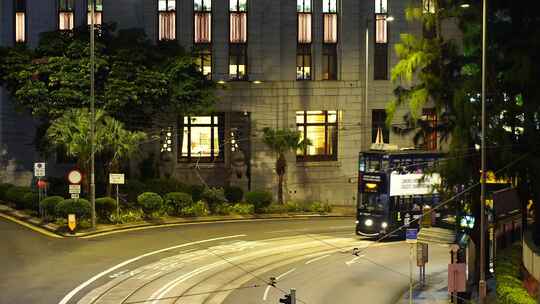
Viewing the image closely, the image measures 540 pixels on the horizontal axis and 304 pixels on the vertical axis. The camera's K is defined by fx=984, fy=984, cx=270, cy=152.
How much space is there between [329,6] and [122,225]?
23251mm

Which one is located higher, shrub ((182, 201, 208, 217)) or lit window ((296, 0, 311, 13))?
lit window ((296, 0, 311, 13))

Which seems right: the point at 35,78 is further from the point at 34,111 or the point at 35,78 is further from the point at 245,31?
the point at 245,31

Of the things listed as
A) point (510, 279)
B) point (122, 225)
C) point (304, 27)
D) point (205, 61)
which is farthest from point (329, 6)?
point (510, 279)

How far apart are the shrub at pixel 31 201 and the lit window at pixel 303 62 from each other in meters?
20.0

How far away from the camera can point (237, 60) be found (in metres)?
64.9

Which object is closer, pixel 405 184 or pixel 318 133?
pixel 405 184

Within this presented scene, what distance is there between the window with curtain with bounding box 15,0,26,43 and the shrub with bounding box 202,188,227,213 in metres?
16.9

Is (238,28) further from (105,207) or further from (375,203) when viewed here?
(375,203)

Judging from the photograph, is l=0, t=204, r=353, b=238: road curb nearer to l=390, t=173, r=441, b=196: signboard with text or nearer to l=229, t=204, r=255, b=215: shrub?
l=229, t=204, r=255, b=215: shrub

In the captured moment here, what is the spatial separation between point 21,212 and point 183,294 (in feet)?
75.6

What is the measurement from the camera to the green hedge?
28719mm

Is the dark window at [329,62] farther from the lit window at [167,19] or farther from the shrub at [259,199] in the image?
the shrub at [259,199]

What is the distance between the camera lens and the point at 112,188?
57.1 meters

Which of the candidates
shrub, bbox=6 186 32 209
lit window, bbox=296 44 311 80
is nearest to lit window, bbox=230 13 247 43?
lit window, bbox=296 44 311 80
